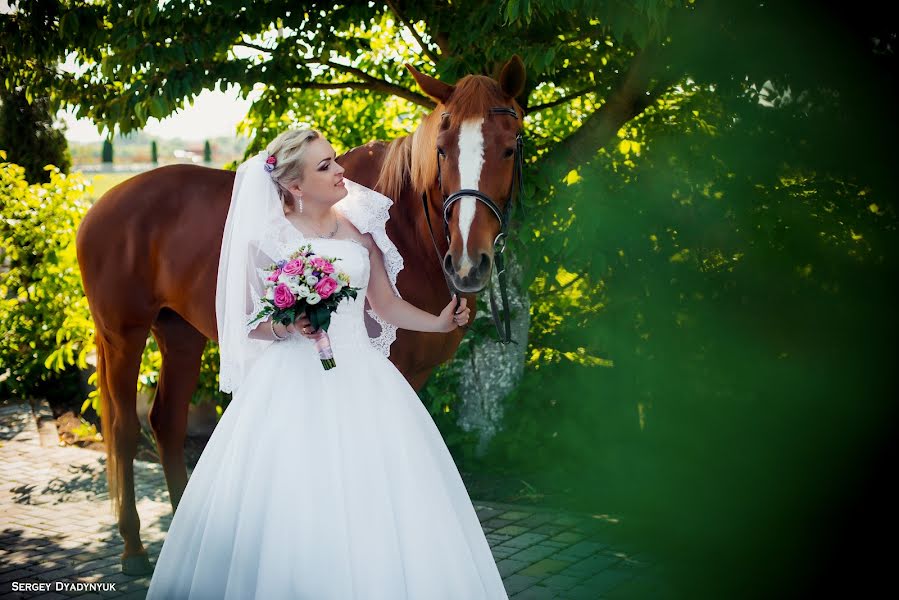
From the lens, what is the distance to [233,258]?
3.48m

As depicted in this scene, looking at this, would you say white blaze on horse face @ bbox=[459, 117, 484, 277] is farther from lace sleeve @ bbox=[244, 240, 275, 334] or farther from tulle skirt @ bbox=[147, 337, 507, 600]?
lace sleeve @ bbox=[244, 240, 275, 334]

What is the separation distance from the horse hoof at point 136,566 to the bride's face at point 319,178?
2410 mm

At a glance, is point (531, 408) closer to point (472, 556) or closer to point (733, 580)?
point (733, 580)

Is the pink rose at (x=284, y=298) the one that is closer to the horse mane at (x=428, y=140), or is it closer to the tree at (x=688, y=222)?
the horse mane at (x=428, y=140)

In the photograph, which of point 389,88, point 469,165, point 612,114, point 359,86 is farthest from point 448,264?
point 359,86

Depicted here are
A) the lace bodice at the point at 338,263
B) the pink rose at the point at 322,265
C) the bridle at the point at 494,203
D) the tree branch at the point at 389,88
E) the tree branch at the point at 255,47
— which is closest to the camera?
the pink rose at the point at 322,265

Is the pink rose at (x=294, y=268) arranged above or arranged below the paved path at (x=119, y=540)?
above

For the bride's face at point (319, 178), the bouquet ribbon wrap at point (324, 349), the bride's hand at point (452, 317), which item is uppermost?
the bride's face at point (319, 178)

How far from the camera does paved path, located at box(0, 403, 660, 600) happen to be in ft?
14.6

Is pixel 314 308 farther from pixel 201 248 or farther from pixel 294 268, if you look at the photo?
pixel 201 248

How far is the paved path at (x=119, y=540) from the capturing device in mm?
4445

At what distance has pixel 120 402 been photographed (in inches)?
200

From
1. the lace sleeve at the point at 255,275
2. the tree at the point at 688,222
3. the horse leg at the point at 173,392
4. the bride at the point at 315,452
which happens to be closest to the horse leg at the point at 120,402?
the horse leg at the point at 173,392

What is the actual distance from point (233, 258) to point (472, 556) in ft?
4.85
